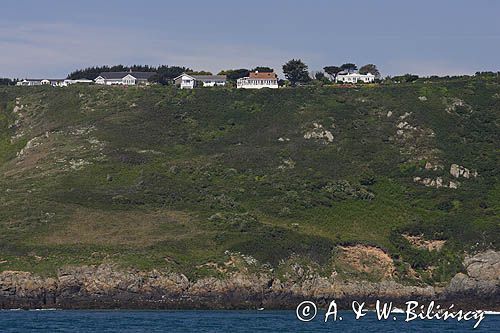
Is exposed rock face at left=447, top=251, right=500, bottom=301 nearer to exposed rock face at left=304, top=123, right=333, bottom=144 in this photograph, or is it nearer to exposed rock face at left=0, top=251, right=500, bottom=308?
exposed rock face at left=0, top=251, right=500, bottom=308

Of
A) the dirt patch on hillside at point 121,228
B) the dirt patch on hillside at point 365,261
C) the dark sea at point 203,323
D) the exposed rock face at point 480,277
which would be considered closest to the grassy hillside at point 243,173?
the dirt patch on hillside at point 121,228

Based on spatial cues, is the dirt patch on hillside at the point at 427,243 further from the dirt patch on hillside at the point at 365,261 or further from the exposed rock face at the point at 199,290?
the exposed rock face at the point at 199,290

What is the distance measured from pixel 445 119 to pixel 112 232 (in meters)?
56.2

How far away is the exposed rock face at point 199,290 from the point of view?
386 feet

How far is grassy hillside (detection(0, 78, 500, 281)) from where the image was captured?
424 ft

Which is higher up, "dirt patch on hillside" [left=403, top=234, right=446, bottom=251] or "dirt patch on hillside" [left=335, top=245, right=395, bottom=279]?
"dirt patch on hillside" [left=403, top=234, right=446, bottom=251]

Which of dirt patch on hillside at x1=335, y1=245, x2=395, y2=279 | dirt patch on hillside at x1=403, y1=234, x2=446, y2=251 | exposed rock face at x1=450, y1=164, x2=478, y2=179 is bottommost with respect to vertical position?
dirt patch on hillside at x1=335, y1=245, x2=395, y2=279

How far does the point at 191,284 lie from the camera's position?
120 meters

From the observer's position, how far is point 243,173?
154625mm

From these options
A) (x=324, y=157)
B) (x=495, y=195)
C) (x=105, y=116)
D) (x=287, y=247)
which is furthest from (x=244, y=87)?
(x=287, y=247)

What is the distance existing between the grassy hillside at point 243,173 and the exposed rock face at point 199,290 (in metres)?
2.13

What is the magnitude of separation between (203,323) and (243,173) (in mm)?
54200

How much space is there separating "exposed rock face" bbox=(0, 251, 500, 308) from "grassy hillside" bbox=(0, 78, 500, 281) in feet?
6.98

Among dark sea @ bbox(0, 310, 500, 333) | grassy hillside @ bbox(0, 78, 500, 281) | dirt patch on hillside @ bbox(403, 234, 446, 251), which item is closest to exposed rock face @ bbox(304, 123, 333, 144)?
grassy hillside @ bbox(0, 78, 500, 281)
